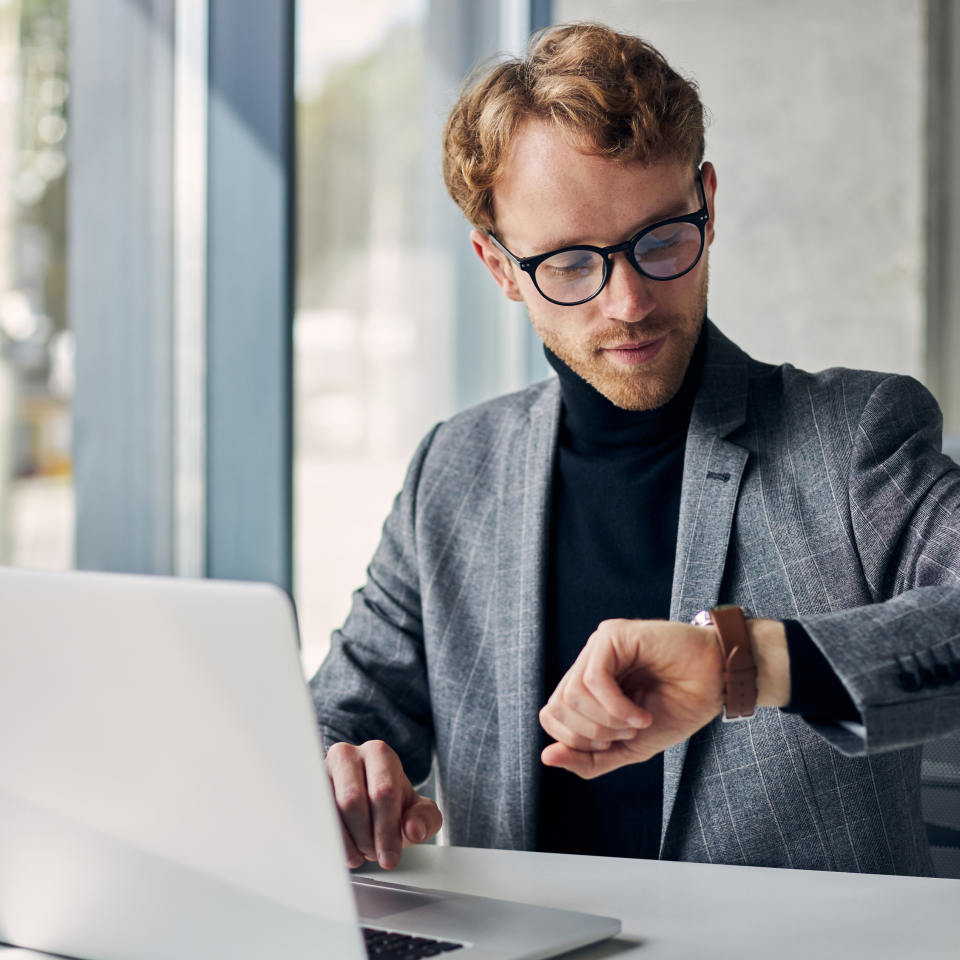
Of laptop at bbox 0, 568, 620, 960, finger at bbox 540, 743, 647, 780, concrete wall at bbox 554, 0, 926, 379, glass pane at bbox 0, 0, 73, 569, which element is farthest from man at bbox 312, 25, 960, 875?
concrete wall at bbox 554, 0, 926, 379

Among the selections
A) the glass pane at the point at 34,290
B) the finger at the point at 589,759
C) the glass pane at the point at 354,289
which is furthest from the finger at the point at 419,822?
the glass pane at the point at 354,289

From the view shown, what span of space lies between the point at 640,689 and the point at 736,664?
9 centimetres

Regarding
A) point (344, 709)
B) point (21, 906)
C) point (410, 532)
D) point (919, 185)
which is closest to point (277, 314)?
point (410, 532)

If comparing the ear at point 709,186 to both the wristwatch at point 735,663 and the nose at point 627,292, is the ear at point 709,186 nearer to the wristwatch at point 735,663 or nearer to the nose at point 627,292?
the nose at point 627,292

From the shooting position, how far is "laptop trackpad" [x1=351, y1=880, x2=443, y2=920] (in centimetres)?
87

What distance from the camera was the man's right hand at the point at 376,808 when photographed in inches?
40.8

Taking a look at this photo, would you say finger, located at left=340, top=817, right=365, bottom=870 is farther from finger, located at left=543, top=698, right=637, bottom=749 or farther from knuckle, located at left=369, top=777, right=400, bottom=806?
finger, located at left=543, top=698, right=637, bottom=749

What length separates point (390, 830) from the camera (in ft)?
3.42

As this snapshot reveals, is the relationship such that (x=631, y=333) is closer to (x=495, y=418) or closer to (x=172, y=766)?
(x=495, y=418)

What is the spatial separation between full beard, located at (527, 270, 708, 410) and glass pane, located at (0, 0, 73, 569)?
0.95 meters

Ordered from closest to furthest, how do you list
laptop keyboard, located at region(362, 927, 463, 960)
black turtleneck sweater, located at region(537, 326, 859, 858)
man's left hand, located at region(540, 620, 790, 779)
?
laptop keyboard, located at region(362, 927, 463, 960) < man's left hand, located at region(540, 620, 790, 779) < black turtleneck sweater, located at region(537, 326, 859, 858)

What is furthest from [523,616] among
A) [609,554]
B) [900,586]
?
[900,586]

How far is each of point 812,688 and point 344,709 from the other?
0.73m

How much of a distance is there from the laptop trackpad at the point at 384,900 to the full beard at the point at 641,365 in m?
0.73
